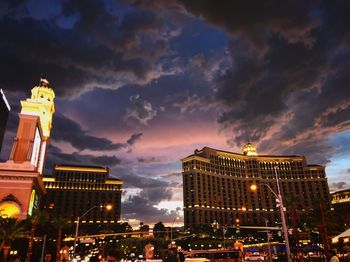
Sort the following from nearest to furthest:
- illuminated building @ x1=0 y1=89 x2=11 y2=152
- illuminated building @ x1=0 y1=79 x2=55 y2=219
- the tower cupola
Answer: illuminated building @ x1=0 y1=79 x2=55 y2=219
the tower cupola
illuminated building @ x1=0 y1=89 x2=11 y2=152

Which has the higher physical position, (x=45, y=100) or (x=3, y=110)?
(x=3, y=110)

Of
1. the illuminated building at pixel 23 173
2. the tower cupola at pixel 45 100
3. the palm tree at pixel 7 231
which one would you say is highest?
the tower cupola at pixel 45 100

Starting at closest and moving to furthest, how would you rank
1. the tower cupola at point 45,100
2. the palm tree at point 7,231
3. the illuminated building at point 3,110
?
1. the palm tree at point 7,231
2. the tower cupola at point 45,100
3. the illuminated building at point 3,110

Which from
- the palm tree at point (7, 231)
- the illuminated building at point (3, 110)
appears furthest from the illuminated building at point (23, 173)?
the illuminated building at point (3, 110)

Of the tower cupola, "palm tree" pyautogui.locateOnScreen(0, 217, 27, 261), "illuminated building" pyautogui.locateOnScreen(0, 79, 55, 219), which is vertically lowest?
"palm tree" pyautogui.locateOnScreen(0, 217, 27, 261)

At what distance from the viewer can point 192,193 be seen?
640ft

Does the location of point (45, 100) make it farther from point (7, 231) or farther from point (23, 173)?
point (7, 231)

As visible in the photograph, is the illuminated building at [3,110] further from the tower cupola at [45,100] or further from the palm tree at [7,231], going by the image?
the palm tree at [7,231]

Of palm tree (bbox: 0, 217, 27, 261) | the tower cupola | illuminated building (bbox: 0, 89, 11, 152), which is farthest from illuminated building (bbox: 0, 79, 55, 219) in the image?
illuminated building (bbox: 0, 89, 11, 152)

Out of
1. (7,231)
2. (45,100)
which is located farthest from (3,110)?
(7,231)

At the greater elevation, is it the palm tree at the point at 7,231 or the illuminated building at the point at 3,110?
the illuminated building at the point at 3,110

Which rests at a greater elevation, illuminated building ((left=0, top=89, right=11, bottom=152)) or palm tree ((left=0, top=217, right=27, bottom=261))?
illuminated building ((left=0, top=89, right=11, bottom=152))

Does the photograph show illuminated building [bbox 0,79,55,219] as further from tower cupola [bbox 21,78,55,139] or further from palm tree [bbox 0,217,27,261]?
tower cupola [bbox 21,78,55,139]

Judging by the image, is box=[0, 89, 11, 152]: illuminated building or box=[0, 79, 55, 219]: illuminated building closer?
box=[0, 79, 55, 219]: illuminated building
